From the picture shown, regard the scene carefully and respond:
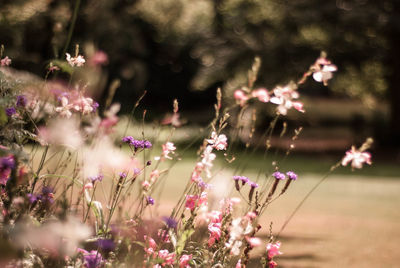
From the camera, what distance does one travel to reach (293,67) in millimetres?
13508

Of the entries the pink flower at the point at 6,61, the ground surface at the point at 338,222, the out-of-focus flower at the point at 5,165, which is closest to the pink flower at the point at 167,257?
the ground surface at the point at 338,222

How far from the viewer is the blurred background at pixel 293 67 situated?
566cm

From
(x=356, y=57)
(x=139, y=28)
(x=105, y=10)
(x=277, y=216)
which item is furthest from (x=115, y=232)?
(x=139, y=28)

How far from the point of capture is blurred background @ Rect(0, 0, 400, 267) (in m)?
5.66

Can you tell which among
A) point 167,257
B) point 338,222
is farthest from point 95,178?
point 338,222

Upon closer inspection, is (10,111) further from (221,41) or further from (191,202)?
(221,41)

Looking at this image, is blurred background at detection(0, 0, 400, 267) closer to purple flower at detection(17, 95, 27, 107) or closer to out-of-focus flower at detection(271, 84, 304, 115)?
purple flower at detection(17, 95, 27, 107)

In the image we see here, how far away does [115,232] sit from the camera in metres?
1.63

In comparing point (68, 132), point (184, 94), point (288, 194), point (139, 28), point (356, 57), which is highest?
point (139, 28)

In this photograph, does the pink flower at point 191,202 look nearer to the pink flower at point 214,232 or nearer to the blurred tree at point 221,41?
the pink flower at point 214,232

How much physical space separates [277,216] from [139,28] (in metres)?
19.3

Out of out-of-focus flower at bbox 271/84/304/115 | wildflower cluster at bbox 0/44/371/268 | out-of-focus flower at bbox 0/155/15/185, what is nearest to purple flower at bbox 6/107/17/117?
wildflower cluster at bbox 0/44/371/268

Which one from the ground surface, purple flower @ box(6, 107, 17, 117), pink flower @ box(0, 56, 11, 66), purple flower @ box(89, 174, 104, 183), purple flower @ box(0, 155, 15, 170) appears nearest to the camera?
purple flower @ box(0, 155, 15, 170)

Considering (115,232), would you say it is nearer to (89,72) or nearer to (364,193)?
(89,72)
